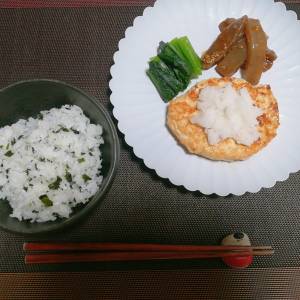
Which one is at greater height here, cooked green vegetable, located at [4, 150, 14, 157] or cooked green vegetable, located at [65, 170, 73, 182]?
cooked green vegetable, located at [65, 170, 73, 182]

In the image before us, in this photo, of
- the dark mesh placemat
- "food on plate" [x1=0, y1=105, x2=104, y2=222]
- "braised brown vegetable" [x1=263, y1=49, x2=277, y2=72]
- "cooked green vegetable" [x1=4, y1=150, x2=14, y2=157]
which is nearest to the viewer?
"food on plate" [x1=0, y1=105, x2=104, y2=222]

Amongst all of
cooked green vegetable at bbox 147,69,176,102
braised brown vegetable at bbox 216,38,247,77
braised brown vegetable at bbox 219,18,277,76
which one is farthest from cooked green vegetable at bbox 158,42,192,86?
braised brown vegetable at bbox 219,18,277,76

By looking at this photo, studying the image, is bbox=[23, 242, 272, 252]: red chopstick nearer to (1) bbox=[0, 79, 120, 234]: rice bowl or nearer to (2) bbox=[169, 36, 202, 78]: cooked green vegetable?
(1) bbox=[0, 79, 120, 234]: rice bowl

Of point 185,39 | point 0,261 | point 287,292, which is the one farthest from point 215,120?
point 0,261

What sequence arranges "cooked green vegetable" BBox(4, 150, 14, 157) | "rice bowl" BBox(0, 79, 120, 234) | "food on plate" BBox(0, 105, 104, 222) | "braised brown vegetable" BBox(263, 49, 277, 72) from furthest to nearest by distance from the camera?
"braised brown vegetable" BBox(263, 49, 277, 72) < "cooked green vegetable" BBox(4, 150, 14, 157) < "food on plate" BBox(0, 105, 104, 222) < "rice bowl" BBox(0, 79, 120, 234)

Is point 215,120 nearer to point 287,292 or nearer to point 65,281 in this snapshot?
point 287,292

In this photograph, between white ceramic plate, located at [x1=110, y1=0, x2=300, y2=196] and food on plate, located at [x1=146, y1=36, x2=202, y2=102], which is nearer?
white ceramic plate, located at [x1=110, y1=0, x2=300, y2=196]

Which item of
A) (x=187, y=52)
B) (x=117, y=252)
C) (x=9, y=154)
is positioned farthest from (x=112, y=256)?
(x=187, y=52)

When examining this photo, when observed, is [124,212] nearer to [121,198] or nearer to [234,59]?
[121,198]
